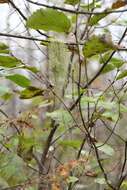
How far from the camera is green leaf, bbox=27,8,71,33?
921 millimetres

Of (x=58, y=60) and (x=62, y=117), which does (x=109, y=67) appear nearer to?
(x=62, y=117)

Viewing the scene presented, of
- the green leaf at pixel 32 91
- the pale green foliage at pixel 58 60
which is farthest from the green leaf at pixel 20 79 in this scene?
the pale green foliage at pixel 58 60

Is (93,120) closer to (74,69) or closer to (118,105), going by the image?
(118,105)

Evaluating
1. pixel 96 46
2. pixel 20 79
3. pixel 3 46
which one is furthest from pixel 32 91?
pixel 96 46

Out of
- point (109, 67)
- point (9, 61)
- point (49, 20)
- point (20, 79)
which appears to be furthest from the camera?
point (109, 67)

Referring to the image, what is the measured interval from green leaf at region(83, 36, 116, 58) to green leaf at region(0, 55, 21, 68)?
8.0 inches

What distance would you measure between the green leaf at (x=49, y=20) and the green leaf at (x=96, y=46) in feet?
0.21

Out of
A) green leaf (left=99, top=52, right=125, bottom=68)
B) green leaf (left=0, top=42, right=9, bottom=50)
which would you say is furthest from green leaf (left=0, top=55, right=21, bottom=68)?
green leaf (left=99, top=52, right=125, bottom=68)

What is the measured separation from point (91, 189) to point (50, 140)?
5.56 ft

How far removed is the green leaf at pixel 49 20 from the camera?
36.3 inches

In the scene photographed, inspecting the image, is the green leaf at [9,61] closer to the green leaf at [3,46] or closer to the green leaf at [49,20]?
the green leaf at [3,46]

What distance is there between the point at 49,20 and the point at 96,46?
0.13 meters

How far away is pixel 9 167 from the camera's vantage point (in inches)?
56.3

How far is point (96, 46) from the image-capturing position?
98 cm
